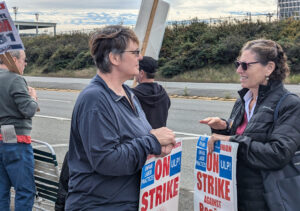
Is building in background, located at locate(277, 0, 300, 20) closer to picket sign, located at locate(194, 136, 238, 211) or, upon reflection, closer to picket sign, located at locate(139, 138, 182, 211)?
picket sign, located at locate(194, 136, 238, 211)

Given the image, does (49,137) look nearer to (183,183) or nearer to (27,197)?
(183,183)

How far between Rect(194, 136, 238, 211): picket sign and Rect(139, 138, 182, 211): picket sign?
292 mm

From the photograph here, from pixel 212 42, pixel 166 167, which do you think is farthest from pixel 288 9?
pixel 166 167

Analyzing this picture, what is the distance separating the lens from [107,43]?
2.21 m

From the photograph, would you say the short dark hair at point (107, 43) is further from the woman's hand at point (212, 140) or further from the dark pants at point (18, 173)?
the dark pants at point (18, 173)

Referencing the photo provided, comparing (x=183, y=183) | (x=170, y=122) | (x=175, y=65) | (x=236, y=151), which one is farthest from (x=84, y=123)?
(x=175, y=65)

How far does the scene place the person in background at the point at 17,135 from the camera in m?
3.61

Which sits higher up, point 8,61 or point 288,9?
point 288,9

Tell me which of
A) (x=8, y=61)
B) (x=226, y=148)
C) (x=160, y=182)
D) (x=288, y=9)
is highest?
(x=288, y=9)

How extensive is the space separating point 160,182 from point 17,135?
1783 millimetres

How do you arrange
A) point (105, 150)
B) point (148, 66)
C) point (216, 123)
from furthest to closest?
1. point (148, 66)
2. point (216, 123)
3. point (105, 150)

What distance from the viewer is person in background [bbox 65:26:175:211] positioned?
203 centimetres

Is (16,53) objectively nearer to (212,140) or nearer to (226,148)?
(212,140)

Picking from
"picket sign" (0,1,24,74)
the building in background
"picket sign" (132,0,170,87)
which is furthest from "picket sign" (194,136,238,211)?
the building in background
